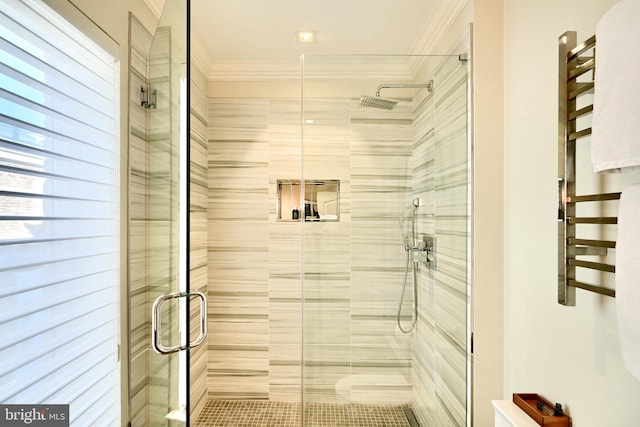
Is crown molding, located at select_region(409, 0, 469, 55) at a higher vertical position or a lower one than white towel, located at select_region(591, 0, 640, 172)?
higher

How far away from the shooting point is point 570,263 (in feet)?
3.85

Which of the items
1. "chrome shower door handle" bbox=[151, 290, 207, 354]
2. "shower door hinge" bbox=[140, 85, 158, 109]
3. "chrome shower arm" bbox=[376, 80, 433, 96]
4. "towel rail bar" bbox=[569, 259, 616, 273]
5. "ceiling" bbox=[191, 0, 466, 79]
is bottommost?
"chrome shower door handle" bbox=[151, 290, 207, 354]

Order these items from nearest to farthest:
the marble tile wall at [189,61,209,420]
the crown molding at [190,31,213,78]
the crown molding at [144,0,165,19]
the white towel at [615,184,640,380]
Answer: the white towel at [615,184,640,380]
the crown molding at [144,0,165,19]
the crown molding at [190,31,213,78]
the marble tile wall at [189,61,209,420]

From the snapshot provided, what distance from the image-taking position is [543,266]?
146 centimetres

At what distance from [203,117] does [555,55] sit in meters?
2.44

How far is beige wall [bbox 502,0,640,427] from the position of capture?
1143 mm

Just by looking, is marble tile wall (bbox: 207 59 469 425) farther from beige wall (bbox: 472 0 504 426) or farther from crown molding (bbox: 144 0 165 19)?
crown molding (bbox: 144 0 165 19)

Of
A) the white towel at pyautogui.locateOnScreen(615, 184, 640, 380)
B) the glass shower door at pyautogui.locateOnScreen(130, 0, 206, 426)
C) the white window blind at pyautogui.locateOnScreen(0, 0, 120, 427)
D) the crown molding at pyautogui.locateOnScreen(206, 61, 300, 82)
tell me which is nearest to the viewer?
the white towel at pyautogui.locateOnScreen(615, 184, 640, 380)

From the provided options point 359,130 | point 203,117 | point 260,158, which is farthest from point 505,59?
point 203,117

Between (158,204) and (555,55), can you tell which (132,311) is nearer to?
(158,204)

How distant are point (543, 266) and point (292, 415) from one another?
2.25 metres

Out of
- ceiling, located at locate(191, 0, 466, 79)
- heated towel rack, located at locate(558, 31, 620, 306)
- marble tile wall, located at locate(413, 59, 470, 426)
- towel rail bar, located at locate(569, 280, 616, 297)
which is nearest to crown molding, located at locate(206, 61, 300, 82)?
ceiling, located at locate(191, 0, 466, 79)

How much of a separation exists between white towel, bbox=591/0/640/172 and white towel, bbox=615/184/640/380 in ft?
0.29

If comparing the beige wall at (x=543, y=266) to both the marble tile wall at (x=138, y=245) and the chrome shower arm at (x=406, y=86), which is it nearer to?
the chrome shower arm at (x=406, y=86)
